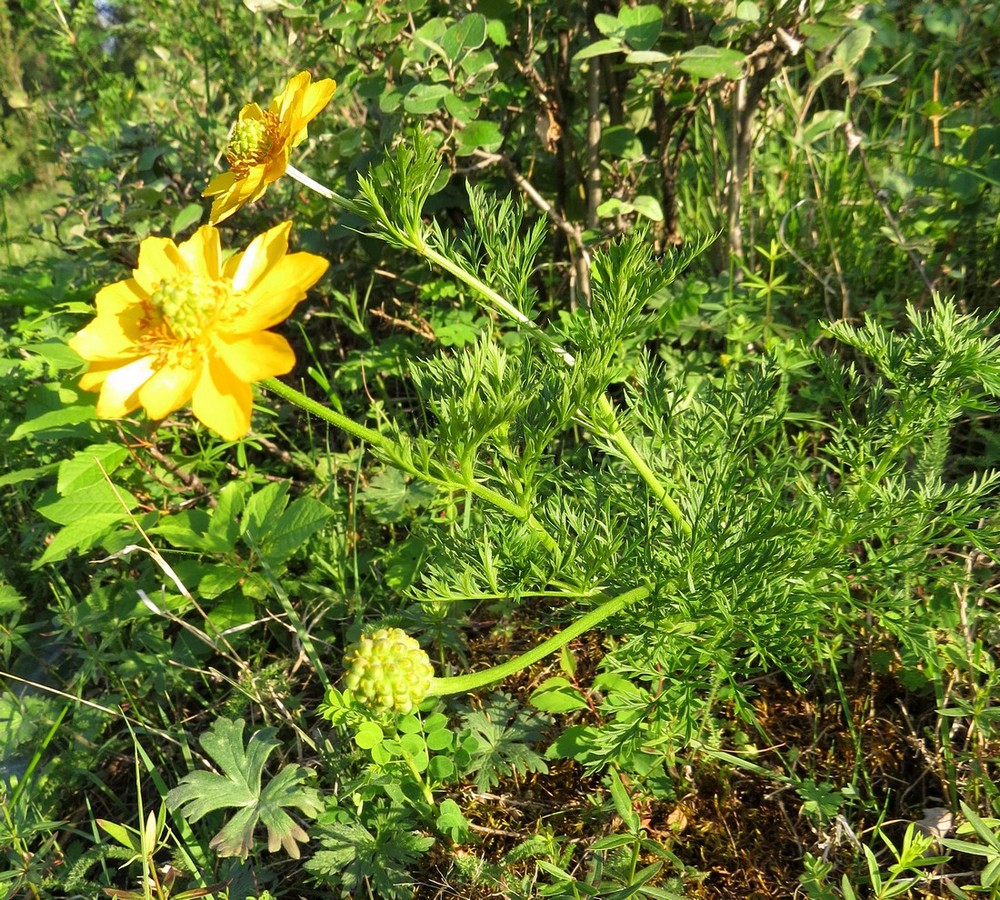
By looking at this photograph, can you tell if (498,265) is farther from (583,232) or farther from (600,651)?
(583,232)

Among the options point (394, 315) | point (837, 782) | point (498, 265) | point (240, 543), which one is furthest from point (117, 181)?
point (837, 782)

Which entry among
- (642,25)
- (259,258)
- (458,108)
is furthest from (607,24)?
(259,258)

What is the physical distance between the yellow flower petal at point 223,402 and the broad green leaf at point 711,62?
3.99 feet

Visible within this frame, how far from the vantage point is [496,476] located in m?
1.28

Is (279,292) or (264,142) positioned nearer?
(279,292)

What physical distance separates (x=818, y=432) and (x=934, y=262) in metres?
0.60

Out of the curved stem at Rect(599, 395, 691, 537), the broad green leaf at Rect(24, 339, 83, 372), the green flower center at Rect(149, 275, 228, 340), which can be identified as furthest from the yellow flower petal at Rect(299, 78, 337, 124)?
the broad green leaf at Rect(24, 339, 83, 372)

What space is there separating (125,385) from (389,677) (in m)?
0.50

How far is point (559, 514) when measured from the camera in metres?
1.33

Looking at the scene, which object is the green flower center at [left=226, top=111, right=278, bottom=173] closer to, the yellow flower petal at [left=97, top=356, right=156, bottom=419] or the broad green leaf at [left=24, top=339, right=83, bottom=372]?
the yellow flower petal at [left=97, top=356, right=156, bottom=419]

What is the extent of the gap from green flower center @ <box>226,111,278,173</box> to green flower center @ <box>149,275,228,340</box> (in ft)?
1.03

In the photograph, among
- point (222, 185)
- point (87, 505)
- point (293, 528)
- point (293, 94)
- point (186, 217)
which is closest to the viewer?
point (293, 94)

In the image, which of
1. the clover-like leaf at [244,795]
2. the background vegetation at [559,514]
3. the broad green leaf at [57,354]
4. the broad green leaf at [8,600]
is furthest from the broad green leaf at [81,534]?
the clover-like leaf at [244,795]

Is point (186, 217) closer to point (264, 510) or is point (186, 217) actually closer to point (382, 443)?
point (264, 510)
